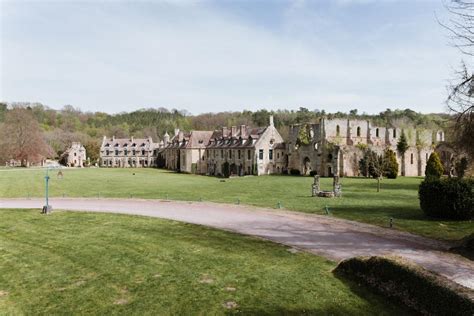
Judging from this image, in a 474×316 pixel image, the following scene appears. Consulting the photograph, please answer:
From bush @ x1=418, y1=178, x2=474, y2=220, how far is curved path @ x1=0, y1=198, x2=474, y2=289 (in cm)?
444

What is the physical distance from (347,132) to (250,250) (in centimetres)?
4676

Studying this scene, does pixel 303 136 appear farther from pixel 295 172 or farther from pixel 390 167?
pixel 390 167

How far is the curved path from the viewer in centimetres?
1293

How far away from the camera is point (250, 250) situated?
13.9 m

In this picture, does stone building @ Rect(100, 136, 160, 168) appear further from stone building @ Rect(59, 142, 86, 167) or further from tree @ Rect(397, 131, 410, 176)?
tree @ Rect(397, 131, 410, 176)

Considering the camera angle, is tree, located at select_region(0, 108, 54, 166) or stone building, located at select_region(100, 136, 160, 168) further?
stone building, located at select_region(100, 136, 160, 168)

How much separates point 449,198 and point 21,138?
A: 257 feet

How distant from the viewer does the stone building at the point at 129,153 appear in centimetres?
10244

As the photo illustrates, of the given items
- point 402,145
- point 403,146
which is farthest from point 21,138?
point 403,146

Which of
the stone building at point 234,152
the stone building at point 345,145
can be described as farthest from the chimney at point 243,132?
the stone building at point 345,145

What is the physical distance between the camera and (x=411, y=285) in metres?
9.22

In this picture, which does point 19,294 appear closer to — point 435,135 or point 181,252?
point 181,252

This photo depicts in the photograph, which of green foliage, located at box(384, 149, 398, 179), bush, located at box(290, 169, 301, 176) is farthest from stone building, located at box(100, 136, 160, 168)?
green foliage, located at box(384, 149, 398, 179)

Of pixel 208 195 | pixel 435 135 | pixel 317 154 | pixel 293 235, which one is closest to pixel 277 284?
pixel 293 235
